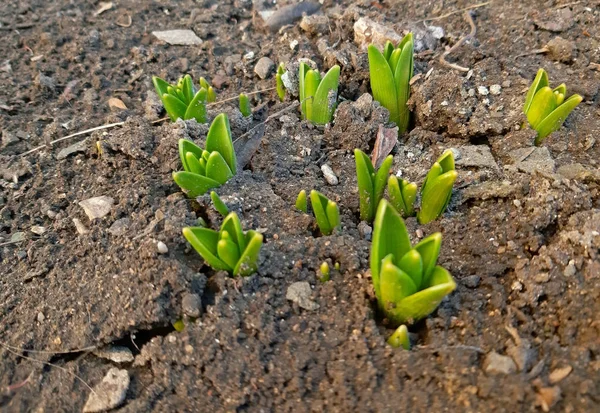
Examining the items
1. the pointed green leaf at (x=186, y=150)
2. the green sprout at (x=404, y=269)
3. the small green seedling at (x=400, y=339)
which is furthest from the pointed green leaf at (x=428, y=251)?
the pointed green leaf at (x=186, y=150)

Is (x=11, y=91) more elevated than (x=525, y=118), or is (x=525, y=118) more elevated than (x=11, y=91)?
(x=525, y=118)

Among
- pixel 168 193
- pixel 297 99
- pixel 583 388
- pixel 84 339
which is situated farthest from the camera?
pixel 297 99

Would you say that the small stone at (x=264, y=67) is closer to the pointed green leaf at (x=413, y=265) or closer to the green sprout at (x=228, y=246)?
the green sprout at (x=228, y=246)

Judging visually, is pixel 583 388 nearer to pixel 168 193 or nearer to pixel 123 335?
pixel 123 335

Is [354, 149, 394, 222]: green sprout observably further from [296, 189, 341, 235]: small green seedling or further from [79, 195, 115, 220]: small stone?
[79, 195, 115, 220]: small stone

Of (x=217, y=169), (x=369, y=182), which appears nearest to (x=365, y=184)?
(x=369, y=182)

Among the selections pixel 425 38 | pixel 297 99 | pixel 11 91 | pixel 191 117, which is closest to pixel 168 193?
pixel 191 117
